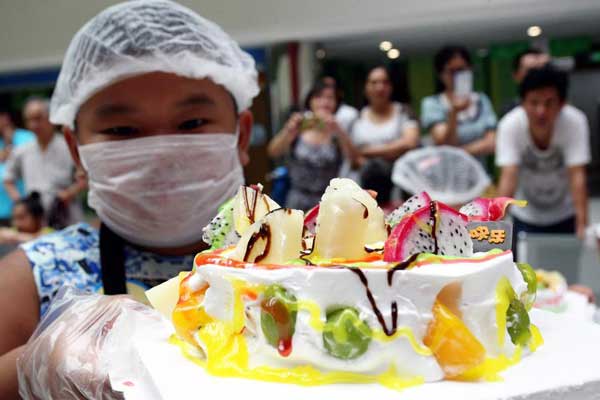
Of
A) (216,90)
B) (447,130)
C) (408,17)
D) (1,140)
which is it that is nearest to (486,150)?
(447,130)

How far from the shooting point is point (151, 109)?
131 cm

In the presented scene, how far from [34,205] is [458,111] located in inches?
110

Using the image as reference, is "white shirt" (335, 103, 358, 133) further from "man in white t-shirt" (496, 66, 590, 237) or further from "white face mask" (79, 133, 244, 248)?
"white face mask" (79, 133, 244, 248)

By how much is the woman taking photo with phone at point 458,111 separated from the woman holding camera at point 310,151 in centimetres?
58

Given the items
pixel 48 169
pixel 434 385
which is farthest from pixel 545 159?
pixel 48 169

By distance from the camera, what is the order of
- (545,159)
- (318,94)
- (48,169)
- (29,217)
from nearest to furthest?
1. (545,159)
2. (318,94)
3. (29,217)
4. (48,169)

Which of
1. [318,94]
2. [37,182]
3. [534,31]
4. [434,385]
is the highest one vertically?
[534,31]

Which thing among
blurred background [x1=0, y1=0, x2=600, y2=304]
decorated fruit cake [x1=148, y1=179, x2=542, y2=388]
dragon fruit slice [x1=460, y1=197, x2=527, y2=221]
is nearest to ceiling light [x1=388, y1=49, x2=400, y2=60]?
blurred background [x1=0, y1=0, x2=600, y2=304]

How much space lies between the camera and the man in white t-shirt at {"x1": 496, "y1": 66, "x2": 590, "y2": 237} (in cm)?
321

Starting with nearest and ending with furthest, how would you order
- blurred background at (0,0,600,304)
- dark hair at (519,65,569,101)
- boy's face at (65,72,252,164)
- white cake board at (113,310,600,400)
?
white cake board at (113,310,600,400), boy's face at (65,72,252,164), dark hair at (519,65,569,101), blurred background at (0,0,600,304)

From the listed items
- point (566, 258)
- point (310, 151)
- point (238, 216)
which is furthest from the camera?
point (310, 151)

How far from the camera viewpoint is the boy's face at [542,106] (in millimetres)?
3164

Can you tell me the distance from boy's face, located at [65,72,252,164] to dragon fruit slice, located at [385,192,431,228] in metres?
0.60

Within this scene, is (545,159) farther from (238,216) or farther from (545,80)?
(238,216)
